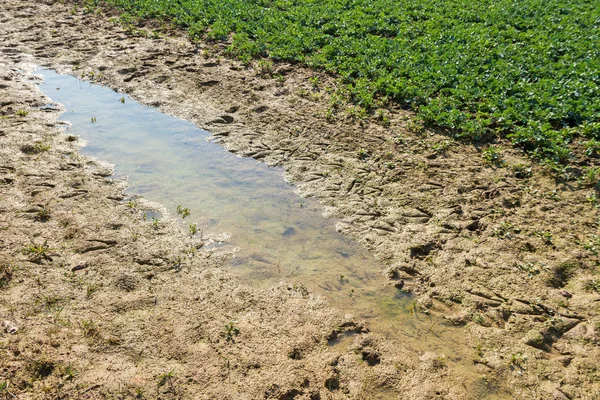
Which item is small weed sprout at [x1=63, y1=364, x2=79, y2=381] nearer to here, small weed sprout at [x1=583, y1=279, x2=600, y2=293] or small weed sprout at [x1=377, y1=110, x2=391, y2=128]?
small weed sprout at [x1=583, y1=279, x2=600, y2=293]

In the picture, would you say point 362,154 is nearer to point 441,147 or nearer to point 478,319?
point 441,147

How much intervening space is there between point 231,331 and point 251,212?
232 centimetres

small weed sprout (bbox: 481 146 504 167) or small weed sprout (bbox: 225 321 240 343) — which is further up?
small weed sprout (bbox: 481 146 504 167)

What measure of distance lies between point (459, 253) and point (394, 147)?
8.72 feet

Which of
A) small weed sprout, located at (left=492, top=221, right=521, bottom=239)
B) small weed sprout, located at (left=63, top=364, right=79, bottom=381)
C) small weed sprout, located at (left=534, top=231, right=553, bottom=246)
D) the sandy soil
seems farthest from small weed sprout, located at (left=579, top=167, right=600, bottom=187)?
small weed sprout, located at (left=63, top=364, right=79, bottom=381)

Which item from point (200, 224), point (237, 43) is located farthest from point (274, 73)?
point (200, 224)

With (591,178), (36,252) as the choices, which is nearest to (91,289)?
(36,252)

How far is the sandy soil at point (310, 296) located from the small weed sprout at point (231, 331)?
8cm

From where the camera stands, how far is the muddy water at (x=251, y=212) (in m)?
4.96

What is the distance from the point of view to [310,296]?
5.19m

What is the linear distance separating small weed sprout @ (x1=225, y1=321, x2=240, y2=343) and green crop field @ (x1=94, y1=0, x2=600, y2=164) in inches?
214

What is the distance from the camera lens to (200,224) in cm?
634

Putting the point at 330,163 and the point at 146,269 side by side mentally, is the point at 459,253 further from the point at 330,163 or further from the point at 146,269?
the point at 146,269

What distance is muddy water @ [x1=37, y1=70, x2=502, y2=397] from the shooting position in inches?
195
